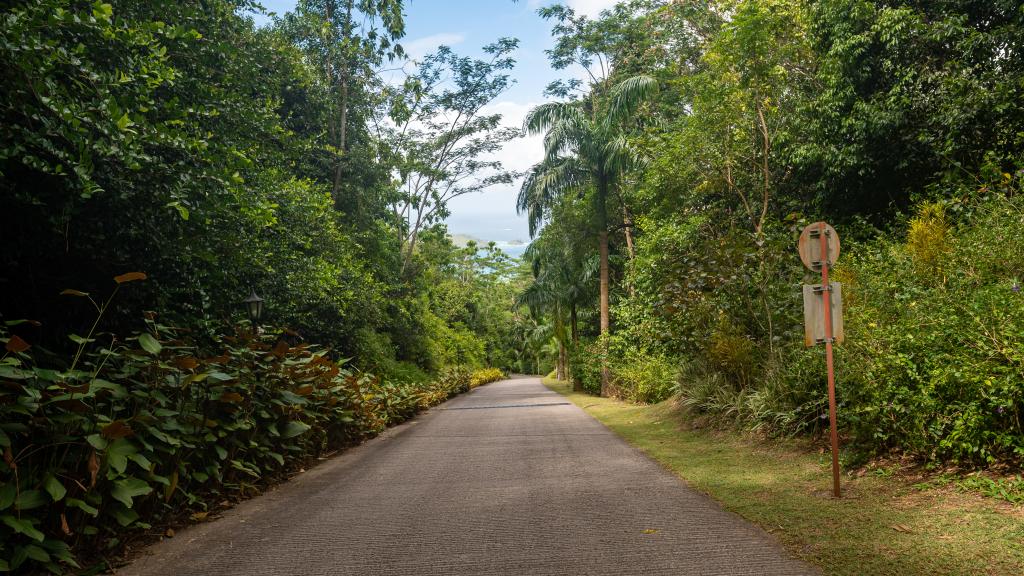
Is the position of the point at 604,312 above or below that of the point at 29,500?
above

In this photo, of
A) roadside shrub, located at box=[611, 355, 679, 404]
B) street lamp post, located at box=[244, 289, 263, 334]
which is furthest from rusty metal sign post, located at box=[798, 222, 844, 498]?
roadside shrub, located at box=[611, 355, 679, 404]

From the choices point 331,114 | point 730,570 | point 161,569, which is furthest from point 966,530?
point 331,114

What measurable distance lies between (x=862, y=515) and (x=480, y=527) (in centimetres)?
295

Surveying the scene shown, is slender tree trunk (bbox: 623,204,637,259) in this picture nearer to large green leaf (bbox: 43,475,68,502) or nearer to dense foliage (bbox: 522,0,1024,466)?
dense foliage (bbox: 522,0,1024,466)

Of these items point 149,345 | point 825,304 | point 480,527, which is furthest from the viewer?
point 825,304

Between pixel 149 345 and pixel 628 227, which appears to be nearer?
pixel 149 345

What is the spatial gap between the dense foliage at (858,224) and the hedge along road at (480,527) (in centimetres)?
220

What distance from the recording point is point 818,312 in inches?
216

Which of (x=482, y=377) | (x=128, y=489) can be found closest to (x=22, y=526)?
(x=128, y=489)

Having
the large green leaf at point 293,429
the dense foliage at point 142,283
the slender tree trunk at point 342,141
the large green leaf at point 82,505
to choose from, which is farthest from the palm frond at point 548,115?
the large green leaf at point 82,505

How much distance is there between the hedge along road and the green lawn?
0.92 feet

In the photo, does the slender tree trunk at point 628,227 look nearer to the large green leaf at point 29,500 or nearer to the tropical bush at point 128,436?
the tropical bush at point 128,436

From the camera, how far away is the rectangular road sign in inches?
213

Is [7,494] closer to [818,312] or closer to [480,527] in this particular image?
[480,527]
